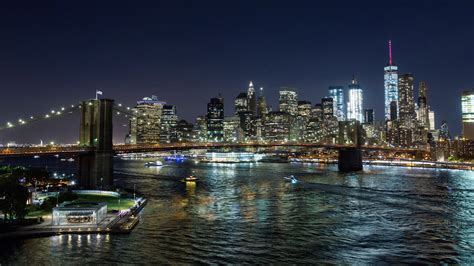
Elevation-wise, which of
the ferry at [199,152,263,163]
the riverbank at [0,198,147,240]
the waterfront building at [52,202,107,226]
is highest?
the ferry at [199,152,263,163]

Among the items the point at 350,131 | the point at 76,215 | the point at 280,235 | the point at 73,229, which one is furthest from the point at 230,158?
the point at 73,229

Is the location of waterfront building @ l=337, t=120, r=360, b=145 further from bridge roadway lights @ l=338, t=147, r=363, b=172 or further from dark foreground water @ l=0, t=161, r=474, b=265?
dark foreground water @ l=0, t=161, r=474, b=265

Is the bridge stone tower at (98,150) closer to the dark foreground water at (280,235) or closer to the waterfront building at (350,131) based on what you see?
the dark foreground water at (280,235)

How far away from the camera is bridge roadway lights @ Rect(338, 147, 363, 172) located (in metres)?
108

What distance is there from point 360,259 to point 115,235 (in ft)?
57.0

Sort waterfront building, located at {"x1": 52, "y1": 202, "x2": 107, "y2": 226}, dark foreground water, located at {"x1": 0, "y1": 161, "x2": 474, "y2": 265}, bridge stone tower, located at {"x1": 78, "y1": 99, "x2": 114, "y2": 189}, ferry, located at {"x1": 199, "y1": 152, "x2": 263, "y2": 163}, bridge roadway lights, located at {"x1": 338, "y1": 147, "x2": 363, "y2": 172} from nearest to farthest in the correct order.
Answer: dark foreground water, located at {"x1": 0, "y1": 161, "x2": 474, "y2": 265} < waterfront building, located at {"x1": 52, "y1": 202, "x2": 107, "y2": 226} < bridge stone tower, located at {"x1": 78, "y1": 99, "x2": 114, "y2": 189} < bridge roadway lights, located at {"x1": 338, "y1": 147, "x2": 363, "y2": 172} < ferry, located at {"x1": 199, "y1": 152, "x2": 263, "y2": 163}

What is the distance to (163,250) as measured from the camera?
27438 millimetres

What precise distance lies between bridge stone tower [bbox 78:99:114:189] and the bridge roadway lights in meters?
67.3

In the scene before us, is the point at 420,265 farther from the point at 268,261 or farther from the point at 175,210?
the point at 175,210

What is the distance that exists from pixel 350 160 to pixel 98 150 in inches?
2874

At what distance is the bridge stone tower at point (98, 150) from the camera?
180 feet

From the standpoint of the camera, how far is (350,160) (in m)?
110

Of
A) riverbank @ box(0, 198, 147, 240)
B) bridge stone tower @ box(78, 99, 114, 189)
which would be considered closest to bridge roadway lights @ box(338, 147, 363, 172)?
bridge stone tower @ box(78, 99, 114, 189)

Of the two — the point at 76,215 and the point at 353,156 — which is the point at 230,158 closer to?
the point at 353,156
